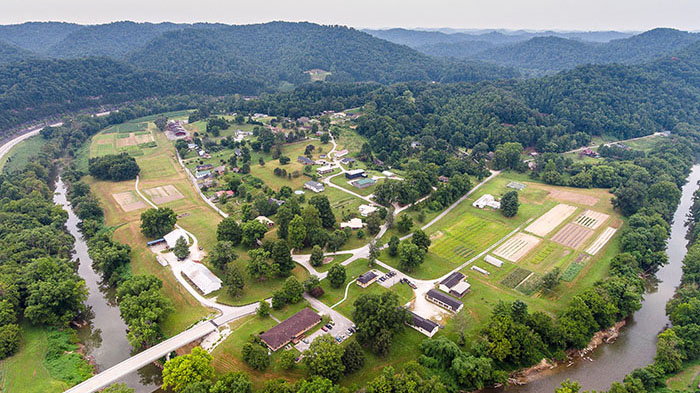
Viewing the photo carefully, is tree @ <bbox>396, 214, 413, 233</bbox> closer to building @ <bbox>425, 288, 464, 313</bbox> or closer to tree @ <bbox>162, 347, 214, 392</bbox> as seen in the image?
building @ <bbox>425, 288, 464, 313</bbox>

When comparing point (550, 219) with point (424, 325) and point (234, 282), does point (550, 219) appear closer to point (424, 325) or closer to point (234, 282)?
point (424, 325)

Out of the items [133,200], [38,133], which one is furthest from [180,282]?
[38,133]

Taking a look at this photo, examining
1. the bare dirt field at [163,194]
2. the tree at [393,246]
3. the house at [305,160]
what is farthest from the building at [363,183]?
the bare dirt field at [163,194]

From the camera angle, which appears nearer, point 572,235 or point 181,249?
point 181,249

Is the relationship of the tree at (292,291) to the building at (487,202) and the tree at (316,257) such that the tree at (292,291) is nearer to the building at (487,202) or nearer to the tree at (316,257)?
the tree at (316,257)

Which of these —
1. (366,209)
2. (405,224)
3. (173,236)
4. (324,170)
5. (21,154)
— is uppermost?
(21,154)

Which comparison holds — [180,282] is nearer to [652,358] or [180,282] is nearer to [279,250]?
[279,250]

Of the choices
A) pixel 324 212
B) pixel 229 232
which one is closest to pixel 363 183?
pixel 324 212
